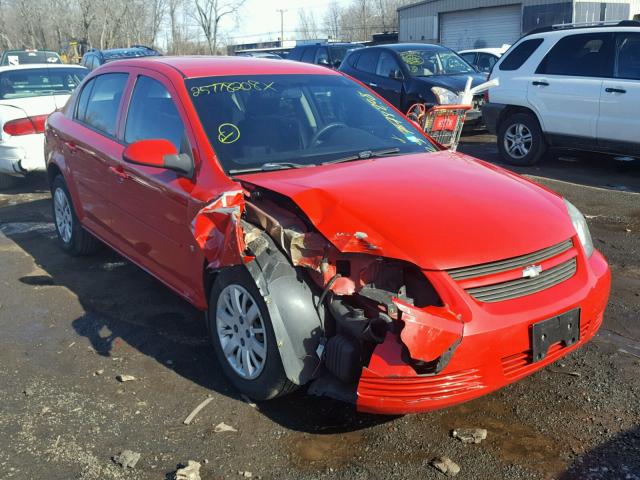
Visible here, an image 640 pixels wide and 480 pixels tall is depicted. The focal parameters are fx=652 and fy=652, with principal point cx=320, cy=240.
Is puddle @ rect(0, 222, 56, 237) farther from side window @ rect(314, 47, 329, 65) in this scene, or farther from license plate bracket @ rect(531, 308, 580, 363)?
side window @ rect(314, 47, 329, 65)

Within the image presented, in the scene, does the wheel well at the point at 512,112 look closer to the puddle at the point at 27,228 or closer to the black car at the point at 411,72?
the black car at the point at 411,72

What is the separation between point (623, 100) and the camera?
789cm

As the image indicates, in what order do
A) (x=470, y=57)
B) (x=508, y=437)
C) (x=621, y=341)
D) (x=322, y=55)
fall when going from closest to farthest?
(x=508, y=437), (x=621, y=341), (x=322, y=55), (x=470, y=57)

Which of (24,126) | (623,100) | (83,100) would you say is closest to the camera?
(83,100)

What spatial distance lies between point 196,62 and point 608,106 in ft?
18.6

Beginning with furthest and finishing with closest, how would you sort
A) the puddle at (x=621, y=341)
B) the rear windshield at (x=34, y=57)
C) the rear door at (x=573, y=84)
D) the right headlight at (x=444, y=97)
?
the rear windshield at (x=34, y=57) < the rear door at (x=573, y=84) < the right headlight at (x=444, y=97) < the puddle at (x=621, y=341)

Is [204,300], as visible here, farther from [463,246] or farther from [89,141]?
[89,141]

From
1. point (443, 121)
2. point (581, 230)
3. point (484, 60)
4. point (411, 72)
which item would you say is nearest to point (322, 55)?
point (484, 60)

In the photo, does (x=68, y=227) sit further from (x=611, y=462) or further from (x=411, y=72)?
(x=411, y=72)

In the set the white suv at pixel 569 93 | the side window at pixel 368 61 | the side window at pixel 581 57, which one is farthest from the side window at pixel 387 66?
the side window at pixel 581 57

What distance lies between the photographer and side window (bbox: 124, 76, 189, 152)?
4.06 m

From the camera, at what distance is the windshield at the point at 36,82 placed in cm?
912

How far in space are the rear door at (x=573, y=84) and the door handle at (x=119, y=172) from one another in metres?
6.20

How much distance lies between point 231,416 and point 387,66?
9.84 meters
